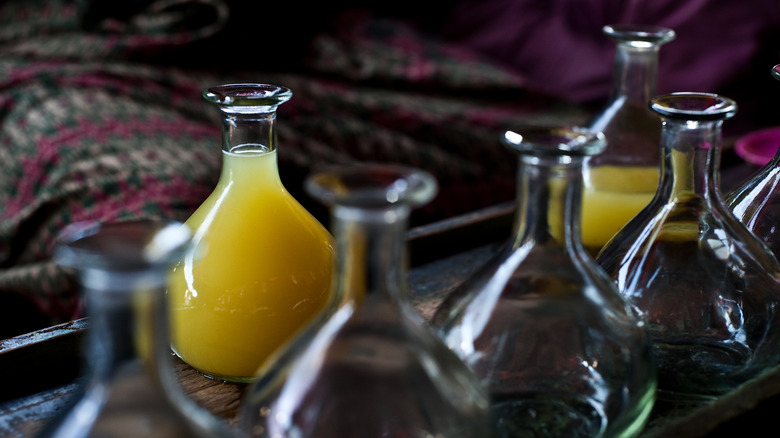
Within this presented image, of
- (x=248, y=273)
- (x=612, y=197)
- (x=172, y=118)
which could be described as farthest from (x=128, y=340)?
(x=172, y=118)

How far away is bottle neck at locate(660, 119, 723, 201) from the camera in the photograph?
0.43 meters

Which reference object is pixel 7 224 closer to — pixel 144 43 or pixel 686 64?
pixel 144 43

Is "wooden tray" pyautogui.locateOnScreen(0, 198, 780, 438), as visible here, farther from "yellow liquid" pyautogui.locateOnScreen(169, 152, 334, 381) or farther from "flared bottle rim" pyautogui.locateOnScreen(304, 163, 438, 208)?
"flared bottle rim" pyautogui.locateOnScreen(304, 163, 438, 208)

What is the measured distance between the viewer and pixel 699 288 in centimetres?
46

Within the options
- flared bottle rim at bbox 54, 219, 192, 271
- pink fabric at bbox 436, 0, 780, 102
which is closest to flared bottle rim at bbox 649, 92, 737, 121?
flared bottle rim at bbox 54, 219, 192, 271

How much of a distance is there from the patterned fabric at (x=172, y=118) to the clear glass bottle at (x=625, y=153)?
534 mm

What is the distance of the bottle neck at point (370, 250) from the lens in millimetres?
312

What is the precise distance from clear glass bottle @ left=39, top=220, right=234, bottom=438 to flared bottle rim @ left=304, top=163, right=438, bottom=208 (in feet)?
0.15

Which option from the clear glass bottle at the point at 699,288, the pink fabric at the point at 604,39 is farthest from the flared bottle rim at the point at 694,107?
the pink fabric at the point at 604,39

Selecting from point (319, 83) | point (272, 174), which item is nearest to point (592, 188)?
point (272, 174)

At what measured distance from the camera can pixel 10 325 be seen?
1.07m

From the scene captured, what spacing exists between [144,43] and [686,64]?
2.55ft

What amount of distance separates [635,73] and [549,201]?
0.27 m

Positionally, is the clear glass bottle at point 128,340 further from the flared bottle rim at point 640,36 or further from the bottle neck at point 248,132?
the flared bottle rim at point 640,36
